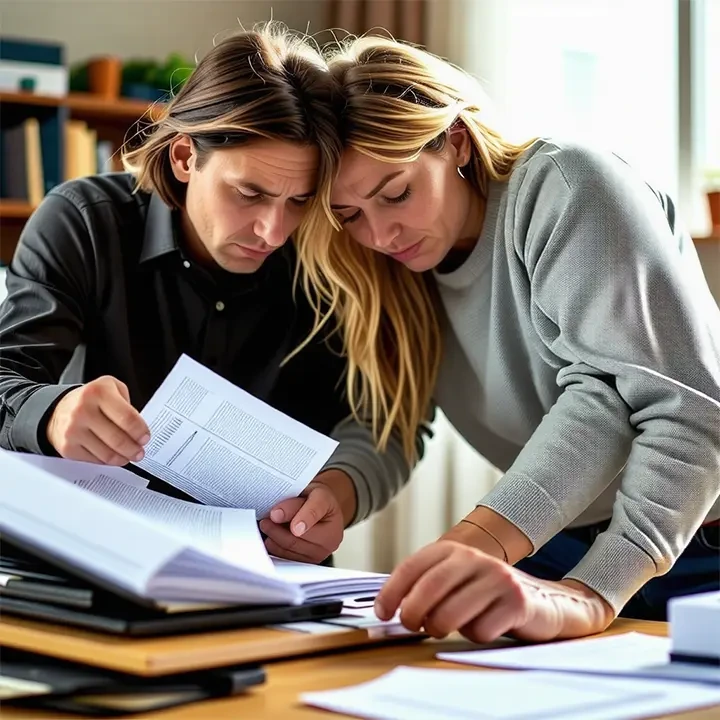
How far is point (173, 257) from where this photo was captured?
61.5 inches

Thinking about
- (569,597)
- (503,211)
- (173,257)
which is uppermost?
(503,211)

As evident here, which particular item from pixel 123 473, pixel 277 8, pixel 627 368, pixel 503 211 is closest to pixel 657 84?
pixel 277 8

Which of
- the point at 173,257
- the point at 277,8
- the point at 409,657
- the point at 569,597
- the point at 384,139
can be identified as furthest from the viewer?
the point at 277,8

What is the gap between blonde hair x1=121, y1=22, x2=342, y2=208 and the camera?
4.27ft

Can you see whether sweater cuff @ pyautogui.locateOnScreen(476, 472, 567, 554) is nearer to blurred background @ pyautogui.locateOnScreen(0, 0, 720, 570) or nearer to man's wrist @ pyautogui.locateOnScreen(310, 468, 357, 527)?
man's wrist @ pyautogui.locateOnScreen(310, 468, 357, 527)

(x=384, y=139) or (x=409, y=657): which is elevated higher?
(x=384, y=139)

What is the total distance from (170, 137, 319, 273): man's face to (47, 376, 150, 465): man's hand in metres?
0.35

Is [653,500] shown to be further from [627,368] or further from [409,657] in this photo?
[409,657]

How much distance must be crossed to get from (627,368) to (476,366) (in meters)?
0.37

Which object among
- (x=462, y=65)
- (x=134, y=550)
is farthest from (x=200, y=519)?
(x=462, y=65)

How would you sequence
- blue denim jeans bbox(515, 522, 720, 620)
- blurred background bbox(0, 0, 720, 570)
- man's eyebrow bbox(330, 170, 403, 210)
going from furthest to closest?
blurred background bbox(0, 0, 720, 570)
blue denim jeans bbox(515, 522, 720, 620)
man's eyebrow bbox(330, 170, 403, 210)

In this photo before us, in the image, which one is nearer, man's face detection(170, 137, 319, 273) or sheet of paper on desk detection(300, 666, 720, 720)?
sheet of paper on desk detection(300, 666, 720, 720)

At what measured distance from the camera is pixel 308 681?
2.64ft

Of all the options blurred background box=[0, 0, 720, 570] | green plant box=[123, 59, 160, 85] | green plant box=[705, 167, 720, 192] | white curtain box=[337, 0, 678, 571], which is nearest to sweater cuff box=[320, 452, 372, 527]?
blurred background box=[0, 0, 720, 570]
